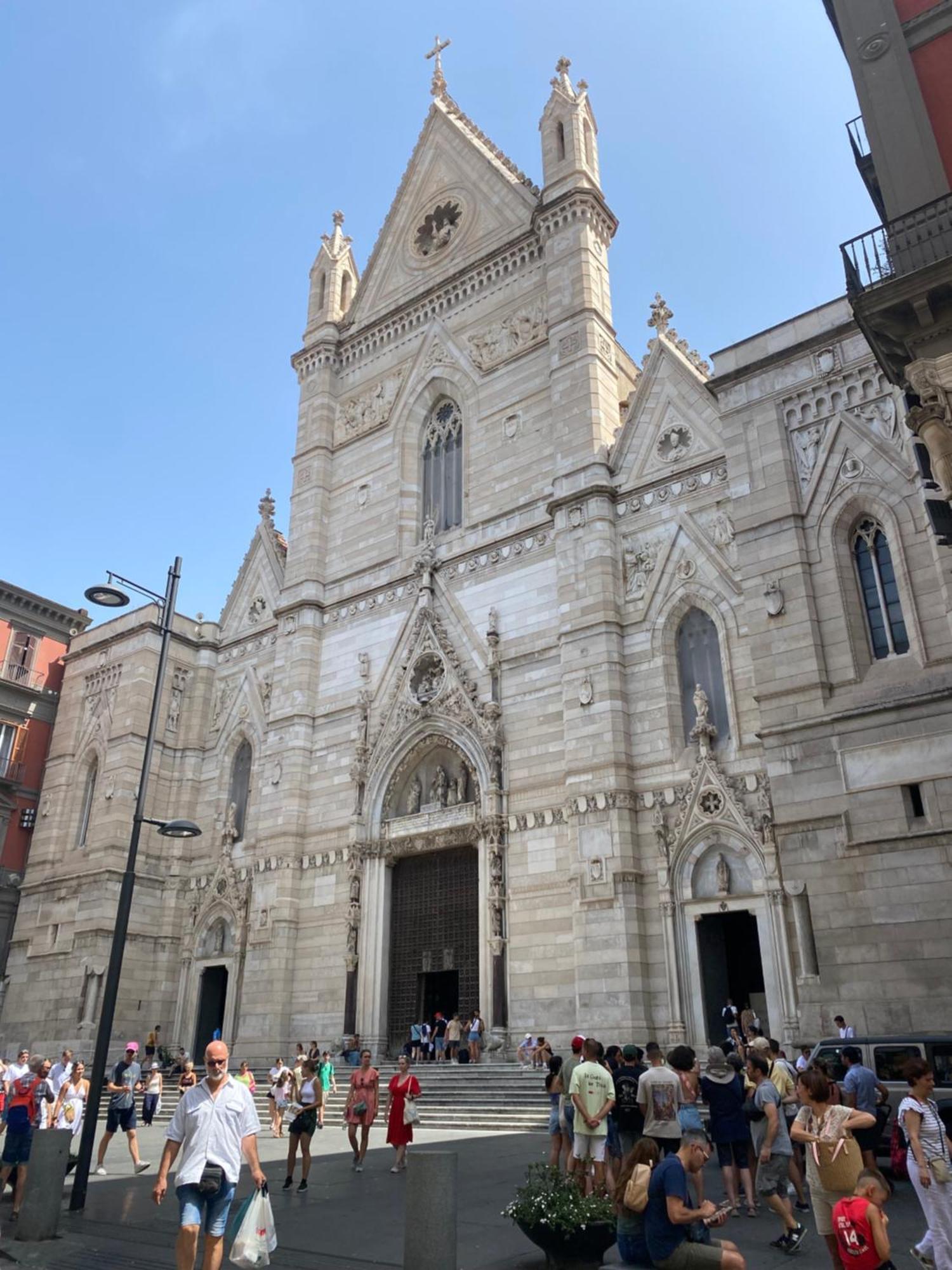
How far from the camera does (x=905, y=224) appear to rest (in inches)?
535

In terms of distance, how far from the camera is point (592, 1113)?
933cm

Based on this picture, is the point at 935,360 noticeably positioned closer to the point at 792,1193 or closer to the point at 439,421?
the point at 792,1193

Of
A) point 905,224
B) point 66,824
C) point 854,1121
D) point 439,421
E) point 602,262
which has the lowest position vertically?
point 854,1121

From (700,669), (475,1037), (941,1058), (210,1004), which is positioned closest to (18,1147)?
(941,1058)

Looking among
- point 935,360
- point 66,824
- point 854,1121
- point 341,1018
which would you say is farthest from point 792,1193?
point 66,824

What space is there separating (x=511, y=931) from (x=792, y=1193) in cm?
1121

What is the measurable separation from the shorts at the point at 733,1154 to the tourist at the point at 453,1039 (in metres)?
12.5

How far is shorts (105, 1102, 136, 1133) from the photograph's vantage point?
1334cm

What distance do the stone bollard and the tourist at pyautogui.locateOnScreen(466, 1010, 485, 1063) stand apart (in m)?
11.8

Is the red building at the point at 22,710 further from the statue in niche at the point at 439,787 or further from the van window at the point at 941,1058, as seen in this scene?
the van window at the point at 941,1058

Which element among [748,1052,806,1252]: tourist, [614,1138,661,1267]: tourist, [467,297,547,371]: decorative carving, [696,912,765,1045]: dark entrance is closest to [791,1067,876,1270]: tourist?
[614,1138,661,1267]: tourist

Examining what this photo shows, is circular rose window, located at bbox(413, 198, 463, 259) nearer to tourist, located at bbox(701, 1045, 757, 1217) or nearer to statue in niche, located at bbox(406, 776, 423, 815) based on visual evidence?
statue in niche, located at bbox(406, 776, 423, 815)

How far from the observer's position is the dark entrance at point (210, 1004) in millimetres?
27094

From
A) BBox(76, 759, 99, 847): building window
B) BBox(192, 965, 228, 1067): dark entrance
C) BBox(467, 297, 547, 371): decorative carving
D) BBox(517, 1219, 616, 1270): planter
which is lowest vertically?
BBox(517, 1219, 616, 1270): planter
